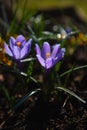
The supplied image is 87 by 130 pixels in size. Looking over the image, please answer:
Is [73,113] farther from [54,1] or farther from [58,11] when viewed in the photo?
[54,1]

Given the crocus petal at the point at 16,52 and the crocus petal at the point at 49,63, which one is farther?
the crocus petal at the point at 16,52

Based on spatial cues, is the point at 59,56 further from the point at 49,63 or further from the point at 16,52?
the point at 16,52

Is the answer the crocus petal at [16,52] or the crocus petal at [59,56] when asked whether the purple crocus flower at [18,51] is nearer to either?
the crocus petal at [16,52]

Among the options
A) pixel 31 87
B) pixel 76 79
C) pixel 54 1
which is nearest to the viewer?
pixel 31 87

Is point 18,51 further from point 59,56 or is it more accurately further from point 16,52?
point 59,56

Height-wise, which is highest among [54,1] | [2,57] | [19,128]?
[54,1]

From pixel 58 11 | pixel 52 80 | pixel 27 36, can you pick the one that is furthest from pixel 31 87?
pixel 58 11

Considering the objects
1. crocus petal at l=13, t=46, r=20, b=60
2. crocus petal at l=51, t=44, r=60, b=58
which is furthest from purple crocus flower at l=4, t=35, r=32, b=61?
crocus petal at l=51, t=44, r=60, b=58

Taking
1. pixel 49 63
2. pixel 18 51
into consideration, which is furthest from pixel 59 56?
pixel 18 51

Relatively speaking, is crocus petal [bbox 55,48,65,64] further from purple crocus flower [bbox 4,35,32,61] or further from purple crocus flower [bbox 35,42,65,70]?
purple crocus flower [bbox 4,35,32,61]

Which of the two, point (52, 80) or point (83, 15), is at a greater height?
point (83, 15)

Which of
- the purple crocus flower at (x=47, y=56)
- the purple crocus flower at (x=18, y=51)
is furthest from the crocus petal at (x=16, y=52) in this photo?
the purple crocus flower at (x=47, y=56)
